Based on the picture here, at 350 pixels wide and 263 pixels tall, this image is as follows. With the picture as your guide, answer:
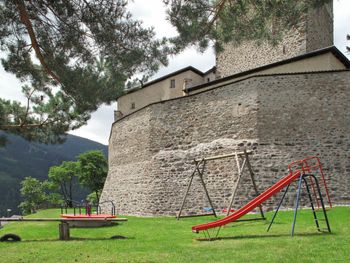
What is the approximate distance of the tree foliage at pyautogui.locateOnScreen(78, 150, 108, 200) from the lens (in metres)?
47.0

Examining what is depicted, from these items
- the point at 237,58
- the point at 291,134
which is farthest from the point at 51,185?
the point at 291,134

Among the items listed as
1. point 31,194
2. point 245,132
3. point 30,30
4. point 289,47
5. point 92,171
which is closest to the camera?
point 30,30

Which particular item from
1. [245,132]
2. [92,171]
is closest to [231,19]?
[245,132]

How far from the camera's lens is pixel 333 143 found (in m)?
16.9

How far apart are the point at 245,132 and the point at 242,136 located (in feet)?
0.75

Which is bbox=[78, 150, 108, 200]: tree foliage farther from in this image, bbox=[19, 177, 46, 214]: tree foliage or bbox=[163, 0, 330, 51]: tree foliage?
bbox=[163, 0, 330, 51]: tree foliage

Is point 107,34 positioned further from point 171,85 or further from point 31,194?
point 31,194

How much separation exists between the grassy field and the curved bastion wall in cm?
510

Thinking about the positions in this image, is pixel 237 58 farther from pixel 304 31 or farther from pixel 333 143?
pixel 333 143

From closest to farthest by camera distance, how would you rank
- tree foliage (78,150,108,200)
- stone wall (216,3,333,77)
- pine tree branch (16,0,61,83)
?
1. pine tree branch (16,0,61,83)
2. stone wall (216,3,333,77)
3. tree foliage (78,150,108,200)

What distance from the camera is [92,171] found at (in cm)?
4703

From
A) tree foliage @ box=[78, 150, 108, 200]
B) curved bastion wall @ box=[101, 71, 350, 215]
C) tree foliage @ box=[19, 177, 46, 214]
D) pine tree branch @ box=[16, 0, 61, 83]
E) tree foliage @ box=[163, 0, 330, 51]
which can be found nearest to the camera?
pine tree branch @ box=[16, 0, 61, 83]

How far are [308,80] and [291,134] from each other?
8.27 feet

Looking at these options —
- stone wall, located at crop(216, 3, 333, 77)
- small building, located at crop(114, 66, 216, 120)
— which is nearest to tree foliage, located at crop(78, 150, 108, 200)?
small building, located at crop(114, 66, 216, 120)
